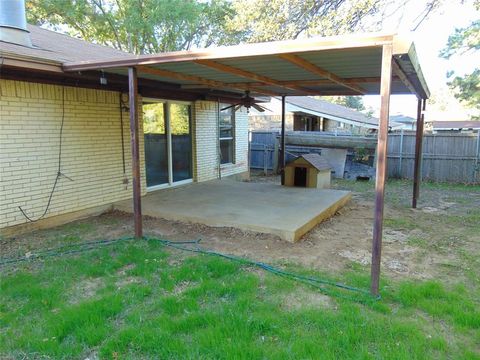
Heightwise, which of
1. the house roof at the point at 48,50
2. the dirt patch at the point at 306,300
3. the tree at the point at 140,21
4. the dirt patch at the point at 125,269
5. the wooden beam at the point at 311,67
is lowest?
the dirt patch at the point at 306,300

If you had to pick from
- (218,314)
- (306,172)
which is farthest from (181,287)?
(306,172)

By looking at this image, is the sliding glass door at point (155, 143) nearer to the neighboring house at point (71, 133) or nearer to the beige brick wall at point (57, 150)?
the neighboring house at point (71, 133)

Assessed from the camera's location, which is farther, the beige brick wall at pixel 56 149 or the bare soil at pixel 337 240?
the beige brick wall at pixel 56 149

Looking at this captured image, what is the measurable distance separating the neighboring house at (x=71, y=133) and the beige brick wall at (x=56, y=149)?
0.05 ft

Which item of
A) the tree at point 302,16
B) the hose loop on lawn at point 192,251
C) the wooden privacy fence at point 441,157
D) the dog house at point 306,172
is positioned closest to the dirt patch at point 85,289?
the hose loop on lawn at point 192,251

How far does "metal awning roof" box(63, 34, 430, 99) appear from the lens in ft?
11.9

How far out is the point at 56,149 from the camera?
598 centimetres

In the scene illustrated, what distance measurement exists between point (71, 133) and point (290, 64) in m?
3.84

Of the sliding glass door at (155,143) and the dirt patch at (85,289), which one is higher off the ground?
the sliding glass door at (155,143)

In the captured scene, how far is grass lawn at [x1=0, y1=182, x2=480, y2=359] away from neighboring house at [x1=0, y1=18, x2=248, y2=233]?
1808 mm

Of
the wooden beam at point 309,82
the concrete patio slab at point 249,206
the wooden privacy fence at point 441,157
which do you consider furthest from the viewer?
the wooden privacy fence at point 441,157

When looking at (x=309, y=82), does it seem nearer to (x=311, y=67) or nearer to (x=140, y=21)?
(x=311, y=67)

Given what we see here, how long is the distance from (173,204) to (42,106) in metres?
2.75

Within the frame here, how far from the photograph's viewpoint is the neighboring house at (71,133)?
5309 millimetres
